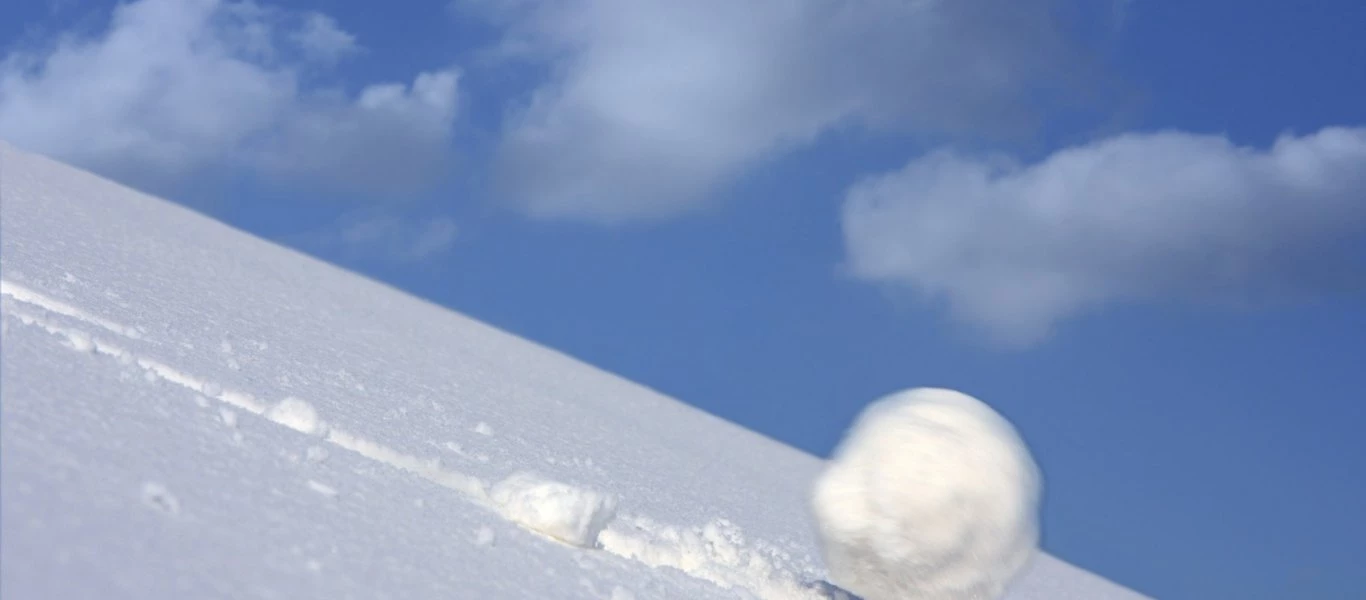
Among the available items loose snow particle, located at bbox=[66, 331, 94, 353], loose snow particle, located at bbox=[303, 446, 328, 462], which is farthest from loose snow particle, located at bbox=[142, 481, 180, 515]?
loose snow particle, located at bbox=[66, 331, 94, 353]

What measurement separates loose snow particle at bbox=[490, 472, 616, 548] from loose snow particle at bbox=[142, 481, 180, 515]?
3.45ft

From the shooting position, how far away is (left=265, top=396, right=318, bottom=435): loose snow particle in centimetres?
339

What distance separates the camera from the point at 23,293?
411 cm

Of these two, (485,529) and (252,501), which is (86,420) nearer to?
(252,501)

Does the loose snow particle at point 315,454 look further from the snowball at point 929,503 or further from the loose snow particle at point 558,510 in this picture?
the snowball at point 929,503

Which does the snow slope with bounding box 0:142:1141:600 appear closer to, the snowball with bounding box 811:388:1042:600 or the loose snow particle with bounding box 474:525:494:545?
the loose snow particle with bounding box 474:525:494:545

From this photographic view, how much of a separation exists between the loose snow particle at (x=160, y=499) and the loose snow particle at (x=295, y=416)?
1107mm

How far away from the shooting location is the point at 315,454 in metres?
2.97

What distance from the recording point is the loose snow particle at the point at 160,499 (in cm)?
221

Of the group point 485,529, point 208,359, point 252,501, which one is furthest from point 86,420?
point 208,359

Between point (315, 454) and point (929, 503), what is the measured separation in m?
1.42

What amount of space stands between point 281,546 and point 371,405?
2.50 metres

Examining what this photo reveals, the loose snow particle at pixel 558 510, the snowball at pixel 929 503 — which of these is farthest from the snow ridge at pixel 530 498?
the snowball at pixel 929 503

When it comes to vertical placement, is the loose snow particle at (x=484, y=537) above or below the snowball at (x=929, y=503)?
below
